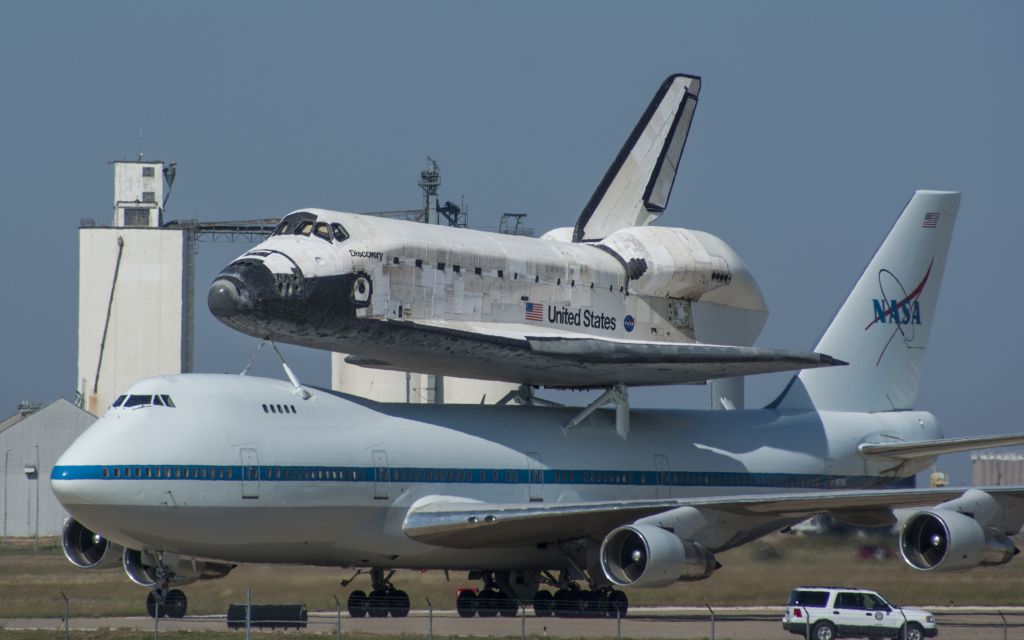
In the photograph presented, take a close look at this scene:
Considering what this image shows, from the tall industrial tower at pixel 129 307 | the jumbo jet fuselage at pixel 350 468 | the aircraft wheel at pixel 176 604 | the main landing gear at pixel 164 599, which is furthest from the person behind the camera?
the tall industrial tower at pixel 129 307

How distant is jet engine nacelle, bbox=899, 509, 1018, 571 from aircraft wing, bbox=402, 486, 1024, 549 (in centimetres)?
68

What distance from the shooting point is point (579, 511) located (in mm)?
31344

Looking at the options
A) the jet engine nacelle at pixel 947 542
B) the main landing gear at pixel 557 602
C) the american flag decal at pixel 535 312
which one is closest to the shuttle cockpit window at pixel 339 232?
the american flag decal at pixel 535 312

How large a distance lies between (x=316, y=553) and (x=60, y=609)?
7.45m

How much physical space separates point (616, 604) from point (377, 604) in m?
5.14

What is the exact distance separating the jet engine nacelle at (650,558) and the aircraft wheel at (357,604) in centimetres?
584

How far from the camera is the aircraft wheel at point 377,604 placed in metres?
34.0

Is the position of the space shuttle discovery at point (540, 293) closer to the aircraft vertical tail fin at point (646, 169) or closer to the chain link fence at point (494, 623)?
the aircraft vertical tail fin at point (646, 169)

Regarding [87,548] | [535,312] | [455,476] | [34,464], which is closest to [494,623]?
[455,476]

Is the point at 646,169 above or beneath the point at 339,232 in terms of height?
above

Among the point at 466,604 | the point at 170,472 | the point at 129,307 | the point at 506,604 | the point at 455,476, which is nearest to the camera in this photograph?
the point at 170,472

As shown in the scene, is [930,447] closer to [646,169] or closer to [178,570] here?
[646,169]

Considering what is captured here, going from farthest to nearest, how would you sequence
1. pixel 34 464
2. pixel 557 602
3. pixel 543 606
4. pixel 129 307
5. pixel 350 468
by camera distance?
pixel 129 307 < pixel 34 464 < pixel 543 606 < pixel 557 602 < pixel 350 468

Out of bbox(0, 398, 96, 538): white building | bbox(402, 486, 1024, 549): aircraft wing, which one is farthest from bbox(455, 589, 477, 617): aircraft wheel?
bbox(0, 398, 96, 538): white building
